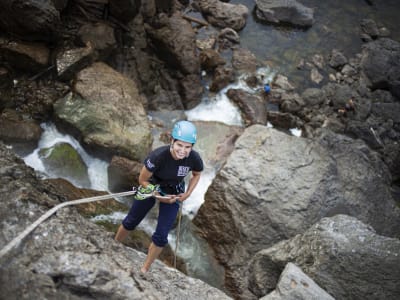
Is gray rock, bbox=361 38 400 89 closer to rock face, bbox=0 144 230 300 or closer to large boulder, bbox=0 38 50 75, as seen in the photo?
Answer: large boulder, bbox=0 38 50 75

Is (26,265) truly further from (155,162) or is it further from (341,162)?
(341,162)

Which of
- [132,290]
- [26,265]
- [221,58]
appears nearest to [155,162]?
[132,290]

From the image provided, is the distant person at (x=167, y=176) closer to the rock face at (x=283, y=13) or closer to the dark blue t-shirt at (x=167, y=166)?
the dark blue t-shirt at (x=167, y=166)

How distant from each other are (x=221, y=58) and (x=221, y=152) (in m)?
3.67

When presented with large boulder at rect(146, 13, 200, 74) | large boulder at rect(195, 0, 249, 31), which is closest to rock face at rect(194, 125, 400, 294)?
large boulder at rect(146, 13, 200, 74)

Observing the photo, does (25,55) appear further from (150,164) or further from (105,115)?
(150,164)

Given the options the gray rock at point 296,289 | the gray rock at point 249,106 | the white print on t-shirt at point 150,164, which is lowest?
the gray rock at point 249,106

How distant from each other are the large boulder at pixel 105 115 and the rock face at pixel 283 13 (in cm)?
685

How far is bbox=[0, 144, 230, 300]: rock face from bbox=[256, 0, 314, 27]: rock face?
10.8 metres

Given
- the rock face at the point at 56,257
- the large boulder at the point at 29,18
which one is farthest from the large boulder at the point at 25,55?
the rock face at the point at 56,257

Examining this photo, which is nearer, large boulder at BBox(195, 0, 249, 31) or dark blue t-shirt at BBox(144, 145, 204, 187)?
dark blue t-shirt at BBox(144, 145, 204, 187)

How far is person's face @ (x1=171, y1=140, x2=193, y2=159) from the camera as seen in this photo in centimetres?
349

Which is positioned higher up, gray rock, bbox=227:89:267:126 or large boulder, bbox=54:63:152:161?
large boulder, bbox=54:63:152:161

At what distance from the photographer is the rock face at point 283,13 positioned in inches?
488
